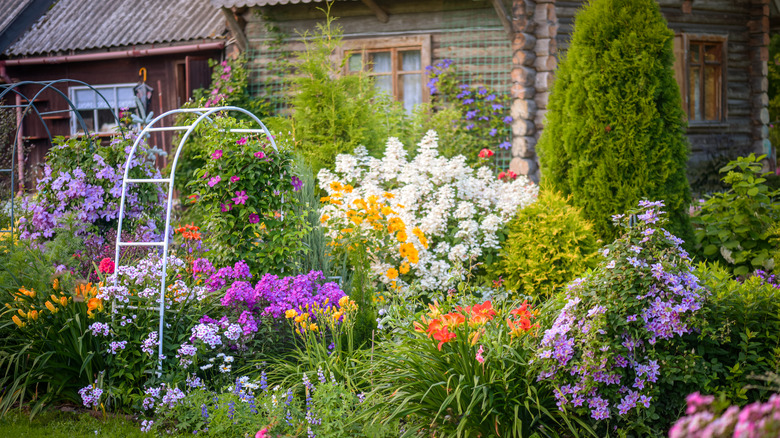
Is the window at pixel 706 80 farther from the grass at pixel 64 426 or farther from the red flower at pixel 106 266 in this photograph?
the grass at pixel 64 426

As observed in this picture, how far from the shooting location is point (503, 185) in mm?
5926

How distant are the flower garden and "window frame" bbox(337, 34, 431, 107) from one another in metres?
2.84

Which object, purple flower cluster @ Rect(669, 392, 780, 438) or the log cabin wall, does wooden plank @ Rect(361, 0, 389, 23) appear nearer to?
the log cabin wall

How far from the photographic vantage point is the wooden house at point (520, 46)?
28.7 ft

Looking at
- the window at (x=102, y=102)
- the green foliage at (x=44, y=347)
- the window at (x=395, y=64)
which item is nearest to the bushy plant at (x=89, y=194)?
the green foliage at (x=44, y=347)

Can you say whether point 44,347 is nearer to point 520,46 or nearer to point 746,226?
point 746,226

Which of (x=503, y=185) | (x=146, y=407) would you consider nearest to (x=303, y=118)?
(x=503, y=185)

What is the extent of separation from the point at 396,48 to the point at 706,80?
512 centimetres

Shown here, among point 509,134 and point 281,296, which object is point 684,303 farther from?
point 509,134

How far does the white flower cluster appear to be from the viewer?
5215 millimetres

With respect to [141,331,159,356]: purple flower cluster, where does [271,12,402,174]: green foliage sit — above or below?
above

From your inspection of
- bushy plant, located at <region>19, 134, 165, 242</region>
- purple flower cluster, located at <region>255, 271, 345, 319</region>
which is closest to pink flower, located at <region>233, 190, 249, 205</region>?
purple flower cluster, located at <region>255, 271, 345, 319</region>

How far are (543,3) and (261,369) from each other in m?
6.42

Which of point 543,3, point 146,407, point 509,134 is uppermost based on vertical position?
point 543,3
